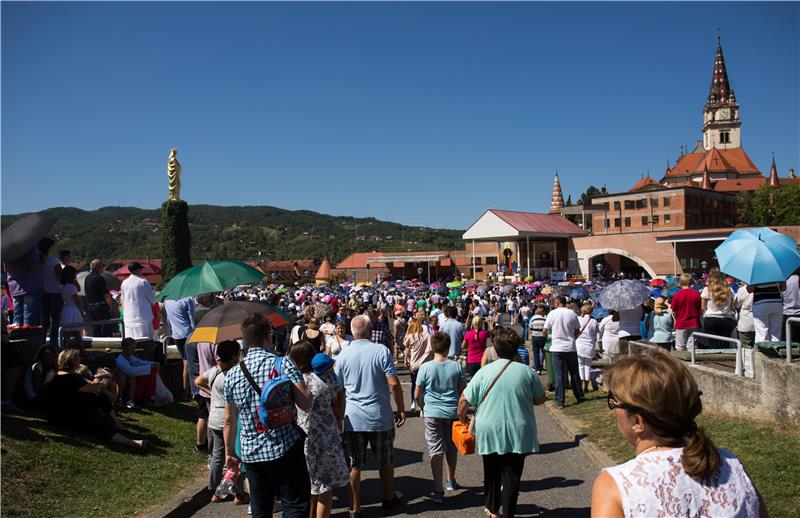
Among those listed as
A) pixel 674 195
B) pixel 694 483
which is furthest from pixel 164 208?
pixel 674 195

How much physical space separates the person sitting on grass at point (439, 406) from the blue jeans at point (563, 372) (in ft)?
14.1

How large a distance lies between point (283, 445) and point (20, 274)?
681cm

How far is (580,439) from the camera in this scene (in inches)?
320

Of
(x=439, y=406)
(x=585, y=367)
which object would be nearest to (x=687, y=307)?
(x=585, y=367)

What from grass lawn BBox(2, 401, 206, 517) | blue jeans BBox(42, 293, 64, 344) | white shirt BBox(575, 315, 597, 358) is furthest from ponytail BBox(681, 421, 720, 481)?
blue jeans BBox(42, 293, 64, 344)

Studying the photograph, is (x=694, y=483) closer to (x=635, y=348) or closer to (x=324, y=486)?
(x=324, y=486)

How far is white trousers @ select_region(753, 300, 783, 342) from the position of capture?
7.57 m

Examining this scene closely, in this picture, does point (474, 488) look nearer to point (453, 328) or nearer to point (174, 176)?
point (453, 328)

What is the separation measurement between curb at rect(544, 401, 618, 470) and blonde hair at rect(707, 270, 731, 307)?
2.80m

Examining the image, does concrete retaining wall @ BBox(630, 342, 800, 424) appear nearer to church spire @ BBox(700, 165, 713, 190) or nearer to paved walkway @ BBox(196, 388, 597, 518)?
paved walkway @ BBox(196, 388, 597, 518)

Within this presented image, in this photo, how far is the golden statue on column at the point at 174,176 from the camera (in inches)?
1444

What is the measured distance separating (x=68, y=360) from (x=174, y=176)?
31.9m

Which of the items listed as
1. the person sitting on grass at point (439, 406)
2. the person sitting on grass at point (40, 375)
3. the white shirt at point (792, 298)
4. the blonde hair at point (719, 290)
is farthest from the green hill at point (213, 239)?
the white shirt at point (792, 298)

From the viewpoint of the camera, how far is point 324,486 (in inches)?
191
